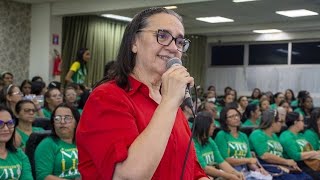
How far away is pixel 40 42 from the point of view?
8750 millimetres

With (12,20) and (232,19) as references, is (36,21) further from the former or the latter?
(232,19)

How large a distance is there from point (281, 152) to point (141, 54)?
Answer: 155 inches

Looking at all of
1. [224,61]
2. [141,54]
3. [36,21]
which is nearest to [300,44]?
[224,61]

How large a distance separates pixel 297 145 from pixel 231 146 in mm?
1045

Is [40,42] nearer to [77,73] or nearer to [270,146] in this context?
[77,73]

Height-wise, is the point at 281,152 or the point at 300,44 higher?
the point at 300,44

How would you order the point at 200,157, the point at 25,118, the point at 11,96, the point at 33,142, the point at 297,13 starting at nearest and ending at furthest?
the point at 33,142
the point at 200,157
the point at 25,118
the point at 11,96
the point at 297,13

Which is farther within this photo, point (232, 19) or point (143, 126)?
point (232, 19)

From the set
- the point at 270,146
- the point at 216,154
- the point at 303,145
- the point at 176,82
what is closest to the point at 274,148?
the point at 270,146

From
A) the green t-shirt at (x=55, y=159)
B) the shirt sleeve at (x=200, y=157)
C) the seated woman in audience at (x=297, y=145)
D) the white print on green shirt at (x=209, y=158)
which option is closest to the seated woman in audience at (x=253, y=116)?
the seated woman in audience at (x=297, y=145)

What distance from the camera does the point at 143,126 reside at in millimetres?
1080

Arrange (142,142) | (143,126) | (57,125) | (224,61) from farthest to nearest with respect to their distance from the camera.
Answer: (224,61) → (57,125) → (143,126) → (142,142)

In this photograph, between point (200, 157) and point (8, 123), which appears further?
point (200, 157)

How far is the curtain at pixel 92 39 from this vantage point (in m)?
9.51
